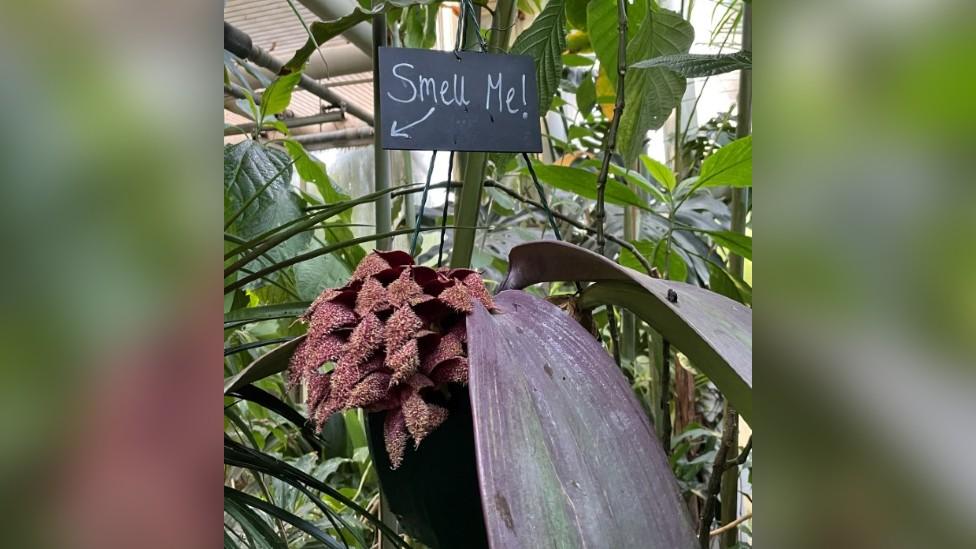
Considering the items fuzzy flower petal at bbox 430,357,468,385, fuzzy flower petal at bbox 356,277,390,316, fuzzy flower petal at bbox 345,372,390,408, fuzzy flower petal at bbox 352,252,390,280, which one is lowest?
fuzzy flower petal at bbox 345,372,390,408

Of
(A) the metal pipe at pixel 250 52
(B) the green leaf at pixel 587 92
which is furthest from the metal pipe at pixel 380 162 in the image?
(B) the green leaf at pixel 587 92

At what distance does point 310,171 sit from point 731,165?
0.51m

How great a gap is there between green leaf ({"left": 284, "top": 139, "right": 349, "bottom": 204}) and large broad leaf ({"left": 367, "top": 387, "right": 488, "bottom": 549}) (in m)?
0.53

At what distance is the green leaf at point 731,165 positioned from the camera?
1.93 feet

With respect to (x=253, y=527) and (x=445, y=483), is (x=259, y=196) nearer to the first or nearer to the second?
(x=253, y=527)

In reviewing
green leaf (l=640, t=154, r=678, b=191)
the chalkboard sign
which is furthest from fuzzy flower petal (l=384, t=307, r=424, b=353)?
green leaf (l=640, t=154, r=678, b=191)

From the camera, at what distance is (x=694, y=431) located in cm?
100

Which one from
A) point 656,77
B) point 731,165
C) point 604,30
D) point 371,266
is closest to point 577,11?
point 604,30

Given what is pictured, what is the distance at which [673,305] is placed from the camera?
28cm

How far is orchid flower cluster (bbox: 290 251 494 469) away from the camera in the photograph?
0.97 feet

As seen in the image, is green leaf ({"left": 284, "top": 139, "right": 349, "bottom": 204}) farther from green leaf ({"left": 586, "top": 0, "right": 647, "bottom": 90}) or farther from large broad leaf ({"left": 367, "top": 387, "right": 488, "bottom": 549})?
large broad leaf ({"left": 367, "top": 387, "right": 488, "bottom": 549})

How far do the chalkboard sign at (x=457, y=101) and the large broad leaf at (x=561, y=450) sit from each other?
17cm
